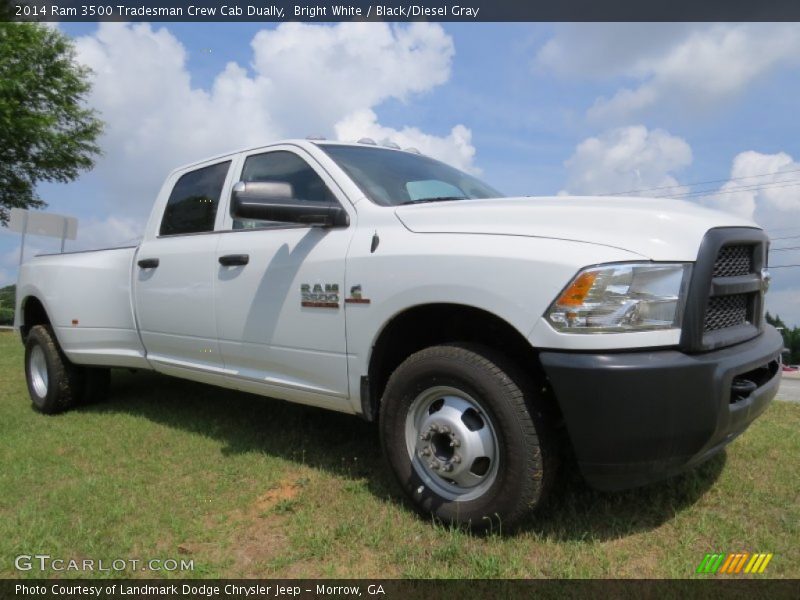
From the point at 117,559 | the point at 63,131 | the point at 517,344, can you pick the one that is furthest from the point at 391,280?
the point at 63,131

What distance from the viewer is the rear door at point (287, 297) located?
310 cm

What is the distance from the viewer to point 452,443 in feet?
8.57

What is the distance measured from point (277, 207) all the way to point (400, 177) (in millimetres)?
877

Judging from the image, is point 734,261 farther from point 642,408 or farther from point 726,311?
point 642,408

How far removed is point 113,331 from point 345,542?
3.05 m

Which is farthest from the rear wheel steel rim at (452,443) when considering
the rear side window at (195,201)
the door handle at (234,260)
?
the rear side window at (195,201)

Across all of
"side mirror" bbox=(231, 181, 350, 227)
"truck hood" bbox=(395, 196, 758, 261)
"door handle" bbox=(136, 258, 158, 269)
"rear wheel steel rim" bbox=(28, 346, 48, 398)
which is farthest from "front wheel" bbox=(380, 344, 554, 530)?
"rear wheel steel rim" bbox=(28, 346, 48, 398)

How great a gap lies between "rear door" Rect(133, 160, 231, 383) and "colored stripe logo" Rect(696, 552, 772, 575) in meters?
2.85

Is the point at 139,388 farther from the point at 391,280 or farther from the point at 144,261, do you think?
the point at 391,280

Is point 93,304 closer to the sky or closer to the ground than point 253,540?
closer to the sky

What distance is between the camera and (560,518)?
275 centimetres

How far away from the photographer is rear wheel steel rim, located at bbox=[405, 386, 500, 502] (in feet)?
8.41

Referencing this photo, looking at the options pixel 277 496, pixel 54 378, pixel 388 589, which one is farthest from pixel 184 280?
pixel 388 589

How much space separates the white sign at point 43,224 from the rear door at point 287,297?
12154mm
